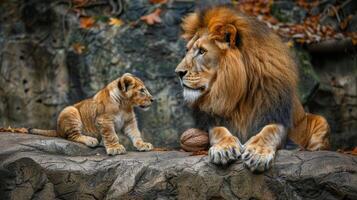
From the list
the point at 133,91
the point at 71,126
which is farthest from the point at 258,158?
the point at 71,126

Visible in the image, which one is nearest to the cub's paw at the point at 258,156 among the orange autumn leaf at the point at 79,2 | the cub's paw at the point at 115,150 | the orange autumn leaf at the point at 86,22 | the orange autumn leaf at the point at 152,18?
the cub's paw at the point at 115,150

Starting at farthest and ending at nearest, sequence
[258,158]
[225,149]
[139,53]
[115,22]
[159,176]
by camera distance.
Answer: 1. [115,22]
2. [139,53]
3. [159,176]
4. [225,149]
5. [258,158]

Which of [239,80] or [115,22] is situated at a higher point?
[239,80]

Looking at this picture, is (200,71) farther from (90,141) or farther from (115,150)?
Answer: (90,141)

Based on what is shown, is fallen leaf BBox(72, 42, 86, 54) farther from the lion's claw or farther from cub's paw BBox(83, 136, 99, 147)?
the lion's claw

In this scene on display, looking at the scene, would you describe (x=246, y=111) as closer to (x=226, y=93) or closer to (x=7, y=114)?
(x=226, y=93)

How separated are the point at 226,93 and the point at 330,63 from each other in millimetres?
4062

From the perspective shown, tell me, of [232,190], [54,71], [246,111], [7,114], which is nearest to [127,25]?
[54,71]

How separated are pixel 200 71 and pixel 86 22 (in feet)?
12.7

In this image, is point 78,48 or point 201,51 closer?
point 201,51

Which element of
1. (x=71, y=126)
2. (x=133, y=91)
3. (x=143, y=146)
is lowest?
(x=143, y=146)

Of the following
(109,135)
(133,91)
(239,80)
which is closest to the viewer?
(239,80)

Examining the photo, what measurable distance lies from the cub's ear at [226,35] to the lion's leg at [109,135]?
46.2 inches

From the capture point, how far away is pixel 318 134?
551cm
